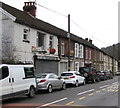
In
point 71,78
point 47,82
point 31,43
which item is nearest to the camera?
point 47,82

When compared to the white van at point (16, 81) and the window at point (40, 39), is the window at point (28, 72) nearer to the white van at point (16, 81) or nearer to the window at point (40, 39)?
the white van at point (16, 81)

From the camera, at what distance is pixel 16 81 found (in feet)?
37.8

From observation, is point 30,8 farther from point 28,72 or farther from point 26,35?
point 28,72

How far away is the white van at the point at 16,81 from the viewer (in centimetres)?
1059

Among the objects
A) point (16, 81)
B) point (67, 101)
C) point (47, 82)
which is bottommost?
point (67, 101)

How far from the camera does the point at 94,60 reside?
45000 millimetres

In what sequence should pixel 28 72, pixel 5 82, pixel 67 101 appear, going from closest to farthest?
pixel 5 82 → pixel 67 101 → pixel 28 72

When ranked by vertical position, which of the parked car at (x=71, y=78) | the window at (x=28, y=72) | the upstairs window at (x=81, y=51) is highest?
the upstairs window at (x=81, y=51)

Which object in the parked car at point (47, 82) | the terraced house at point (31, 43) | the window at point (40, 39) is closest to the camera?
the parked car at point (47, 82)

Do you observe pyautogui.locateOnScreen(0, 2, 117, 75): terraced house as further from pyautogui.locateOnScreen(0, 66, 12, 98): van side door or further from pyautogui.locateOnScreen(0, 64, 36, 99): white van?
pyautogui.locateOnScreen(0, 66, 12, 98): van side door

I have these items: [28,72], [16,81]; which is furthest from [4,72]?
[28,72]

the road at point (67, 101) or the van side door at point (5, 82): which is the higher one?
the van side door at point (5, 82)

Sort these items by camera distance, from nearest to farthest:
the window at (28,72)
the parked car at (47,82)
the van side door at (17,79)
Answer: the van side door at (17,79) < the window at (28,72) < the parked car at (47,82)

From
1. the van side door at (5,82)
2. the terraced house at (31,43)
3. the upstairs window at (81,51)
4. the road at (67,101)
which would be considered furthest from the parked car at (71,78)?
the upstairs window at (81,51)
